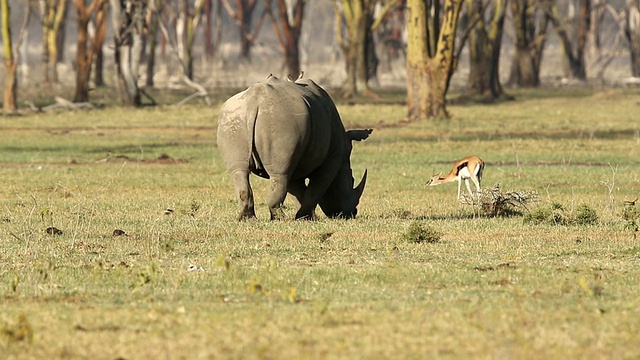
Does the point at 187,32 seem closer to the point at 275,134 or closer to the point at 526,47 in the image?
the point at 526,47

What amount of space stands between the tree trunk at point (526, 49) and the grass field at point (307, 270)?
105ft

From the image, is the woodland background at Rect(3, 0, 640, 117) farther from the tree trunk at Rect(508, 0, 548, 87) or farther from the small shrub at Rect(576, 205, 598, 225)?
the small shrub at Rect(576, 205, 598, 225)

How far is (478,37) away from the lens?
157 feet

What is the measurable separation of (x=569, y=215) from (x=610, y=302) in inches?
218

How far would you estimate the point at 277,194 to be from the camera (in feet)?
47.1

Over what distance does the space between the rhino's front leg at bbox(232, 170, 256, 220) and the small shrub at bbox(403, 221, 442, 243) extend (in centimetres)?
212

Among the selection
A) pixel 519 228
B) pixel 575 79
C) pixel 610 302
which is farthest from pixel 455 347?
pixel 575 79

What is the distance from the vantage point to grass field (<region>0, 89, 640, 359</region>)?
26.3 feet

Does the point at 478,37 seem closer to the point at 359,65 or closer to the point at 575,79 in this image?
the point at 359,65

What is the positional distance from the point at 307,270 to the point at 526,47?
47.6m

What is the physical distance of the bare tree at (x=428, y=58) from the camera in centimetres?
3334

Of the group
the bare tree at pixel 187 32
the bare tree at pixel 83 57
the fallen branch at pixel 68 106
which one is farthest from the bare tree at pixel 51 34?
the fallen branch at pixel 68 106

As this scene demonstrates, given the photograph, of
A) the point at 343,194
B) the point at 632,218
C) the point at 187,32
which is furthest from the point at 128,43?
the point at 632,218

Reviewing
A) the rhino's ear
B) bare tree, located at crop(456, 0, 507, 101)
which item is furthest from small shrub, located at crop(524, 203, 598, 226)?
bare tree, located at crop(456, 0, 507, 101)
